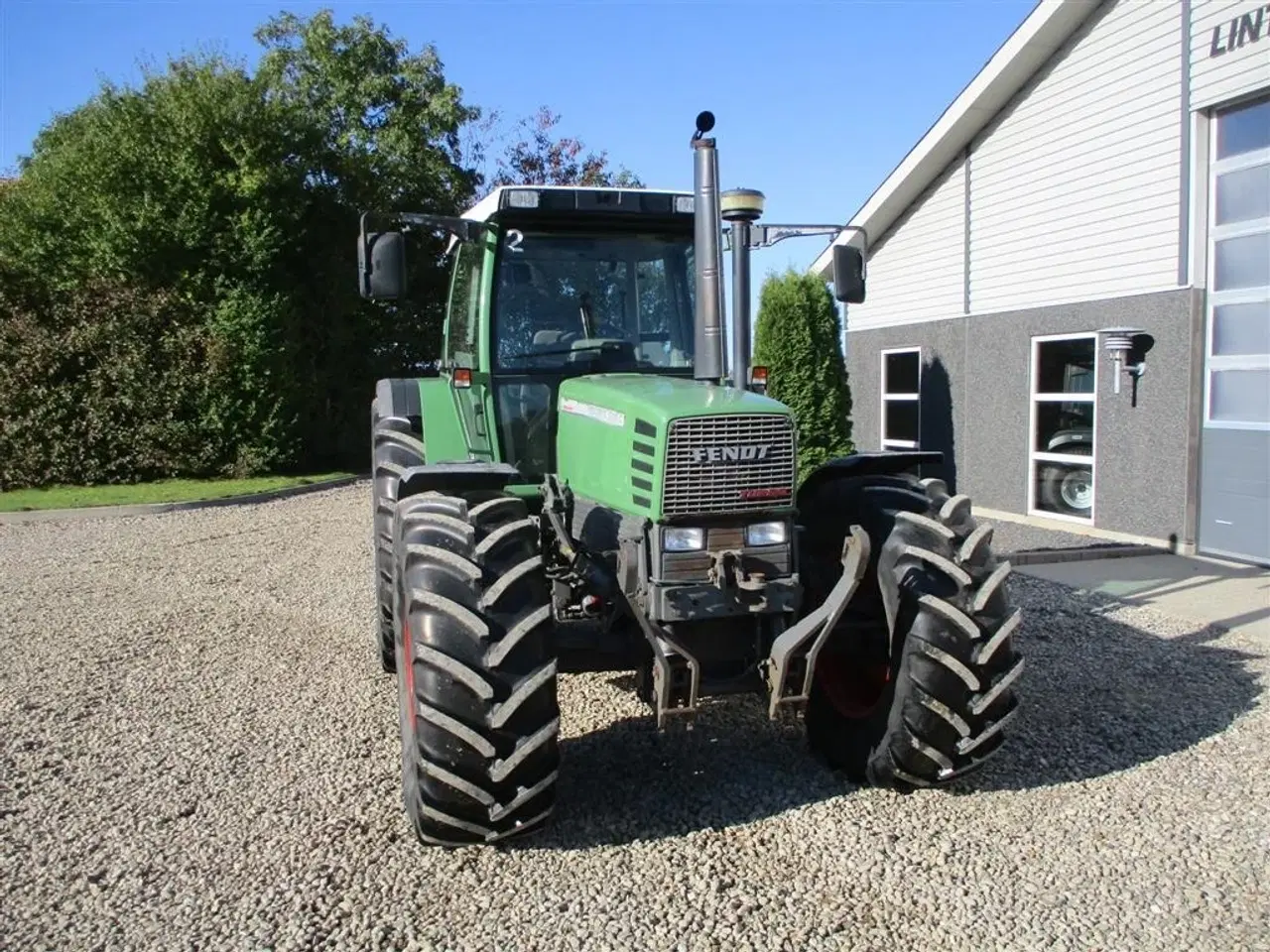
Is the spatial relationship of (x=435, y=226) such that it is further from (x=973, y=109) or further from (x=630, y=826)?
(x=973, y=109)

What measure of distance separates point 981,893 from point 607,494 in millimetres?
1876

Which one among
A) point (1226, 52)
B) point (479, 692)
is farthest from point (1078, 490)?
point (479, 692)

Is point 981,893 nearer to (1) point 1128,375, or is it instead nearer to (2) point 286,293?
(1) point 1128,375

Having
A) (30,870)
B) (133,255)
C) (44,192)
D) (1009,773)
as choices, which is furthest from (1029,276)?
(44,192)

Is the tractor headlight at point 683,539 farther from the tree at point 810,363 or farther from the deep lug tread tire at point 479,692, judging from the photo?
the tree at point 810,363

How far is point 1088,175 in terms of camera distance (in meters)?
9.84

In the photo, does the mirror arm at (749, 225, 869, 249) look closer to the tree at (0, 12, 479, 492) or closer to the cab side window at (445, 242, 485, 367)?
the cab side window at (445, 242, 485, 367)

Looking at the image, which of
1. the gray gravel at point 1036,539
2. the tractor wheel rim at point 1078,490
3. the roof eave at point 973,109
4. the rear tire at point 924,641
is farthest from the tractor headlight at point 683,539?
the tractor wheel rim at point 1078,490

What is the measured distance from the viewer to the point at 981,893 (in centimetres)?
336

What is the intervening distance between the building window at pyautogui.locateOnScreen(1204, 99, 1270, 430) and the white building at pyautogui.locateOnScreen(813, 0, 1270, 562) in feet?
0.05

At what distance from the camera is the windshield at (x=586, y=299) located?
15.4 ft

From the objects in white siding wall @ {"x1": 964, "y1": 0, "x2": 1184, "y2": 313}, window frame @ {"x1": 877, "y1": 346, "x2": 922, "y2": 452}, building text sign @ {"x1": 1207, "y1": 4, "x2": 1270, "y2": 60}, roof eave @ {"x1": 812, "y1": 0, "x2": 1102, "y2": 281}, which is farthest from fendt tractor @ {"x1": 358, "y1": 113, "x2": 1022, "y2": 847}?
window frame @ {"x1": 877, "y1": 346, "x2": 922, "y2": 452}

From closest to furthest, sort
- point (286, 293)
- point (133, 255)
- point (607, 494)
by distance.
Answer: point (607, 494) → point (133, 255) → point (286, 293)

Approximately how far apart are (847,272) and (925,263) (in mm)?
8001
